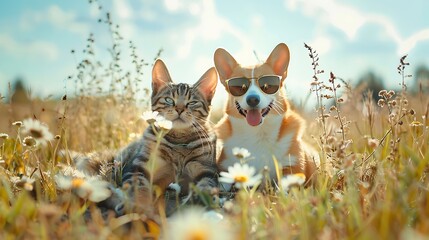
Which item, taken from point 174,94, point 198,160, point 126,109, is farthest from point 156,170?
point 126,109

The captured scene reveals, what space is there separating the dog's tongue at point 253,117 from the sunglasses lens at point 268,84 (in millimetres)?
183

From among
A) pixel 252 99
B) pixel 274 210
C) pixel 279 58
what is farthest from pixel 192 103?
pixel 274 210

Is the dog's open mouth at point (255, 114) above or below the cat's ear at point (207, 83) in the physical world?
below

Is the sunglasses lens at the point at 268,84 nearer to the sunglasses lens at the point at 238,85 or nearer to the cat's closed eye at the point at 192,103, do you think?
the sunglasses lens at the point at 238,85

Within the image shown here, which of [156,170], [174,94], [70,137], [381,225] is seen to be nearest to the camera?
[381,225]

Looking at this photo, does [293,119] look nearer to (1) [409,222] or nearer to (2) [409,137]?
(2) [409,137]

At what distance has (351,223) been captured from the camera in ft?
6.61

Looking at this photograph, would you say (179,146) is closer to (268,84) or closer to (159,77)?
(159,77)

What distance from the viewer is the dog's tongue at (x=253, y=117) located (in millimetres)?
3752

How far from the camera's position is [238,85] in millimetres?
3867

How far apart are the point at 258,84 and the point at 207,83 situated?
49 cm

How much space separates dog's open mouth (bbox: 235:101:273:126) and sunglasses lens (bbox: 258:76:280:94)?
11 centimetres

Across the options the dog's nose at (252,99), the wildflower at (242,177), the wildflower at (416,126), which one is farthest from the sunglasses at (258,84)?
the wildflower at (242,177)

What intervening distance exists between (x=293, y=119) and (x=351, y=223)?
203 centimetres
